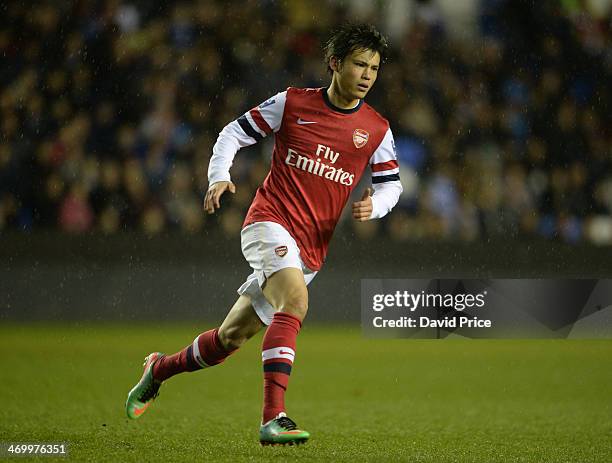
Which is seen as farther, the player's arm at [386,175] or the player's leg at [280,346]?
the player's arm at [386,175]

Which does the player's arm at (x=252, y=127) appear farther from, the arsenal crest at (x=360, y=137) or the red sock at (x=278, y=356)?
the red sock at (x=278, y=356)

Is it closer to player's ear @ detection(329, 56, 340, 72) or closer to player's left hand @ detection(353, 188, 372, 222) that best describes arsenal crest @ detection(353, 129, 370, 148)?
player's ear @ detection(329, 56, 340, 72)

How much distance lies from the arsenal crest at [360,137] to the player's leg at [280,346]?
2.57 ft

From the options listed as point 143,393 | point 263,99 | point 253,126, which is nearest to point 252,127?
point 253,126

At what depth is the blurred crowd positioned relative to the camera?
39.3 ft

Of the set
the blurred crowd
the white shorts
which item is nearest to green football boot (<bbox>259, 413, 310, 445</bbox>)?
the white shorts

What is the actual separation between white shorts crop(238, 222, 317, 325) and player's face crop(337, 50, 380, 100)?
78 cm

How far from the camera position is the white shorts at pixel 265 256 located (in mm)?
4816

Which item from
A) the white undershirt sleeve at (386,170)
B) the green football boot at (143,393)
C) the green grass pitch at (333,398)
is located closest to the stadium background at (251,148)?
the green grass pitch at (333,398)

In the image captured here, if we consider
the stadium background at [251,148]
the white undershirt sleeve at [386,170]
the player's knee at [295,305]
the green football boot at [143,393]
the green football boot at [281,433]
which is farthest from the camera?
the stadium background at [251,148]

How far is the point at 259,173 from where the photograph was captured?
12.2 m

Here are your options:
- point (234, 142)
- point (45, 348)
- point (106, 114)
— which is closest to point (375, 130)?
point (234, 142)

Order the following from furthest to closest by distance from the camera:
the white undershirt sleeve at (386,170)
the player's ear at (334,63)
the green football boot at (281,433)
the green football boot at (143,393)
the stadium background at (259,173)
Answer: the stadium background at (259,173), the green football boot at (143,393), the white undershirt sleeve at (386,170), the player's ear at (334,63), the green football boot at (281,433)

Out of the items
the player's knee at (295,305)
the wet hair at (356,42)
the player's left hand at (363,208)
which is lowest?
the player's knee at (295,305)
